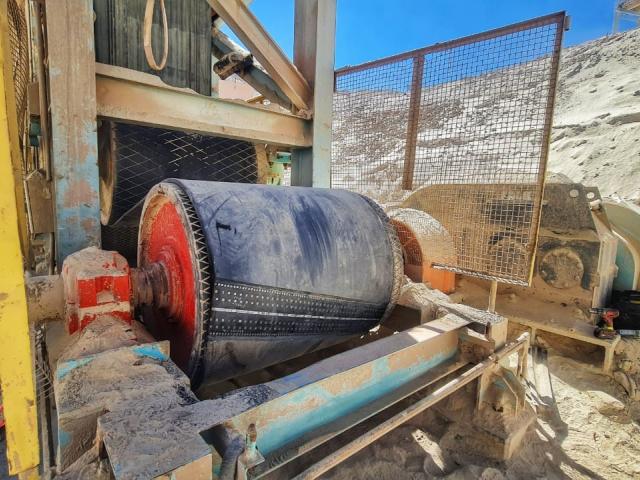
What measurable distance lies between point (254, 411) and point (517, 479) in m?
1.91

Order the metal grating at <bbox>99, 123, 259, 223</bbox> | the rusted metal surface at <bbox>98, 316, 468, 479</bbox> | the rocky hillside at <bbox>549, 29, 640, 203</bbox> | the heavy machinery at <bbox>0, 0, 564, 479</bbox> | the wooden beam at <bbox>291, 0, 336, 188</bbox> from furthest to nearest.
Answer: the rocky hillside at <bbox>549, 29, 640, 203</bbox> < the wooden beam at <bbox>291, 0, 336, 188</bbox> < the metal grating at <bbox>99, 123, 259, 223</bbox> < the heavy machinery at <bbox>0, 0, 564, 479</bbox> < the rusted metal surface at <bbox>98, 316, 468, 479</bbox>

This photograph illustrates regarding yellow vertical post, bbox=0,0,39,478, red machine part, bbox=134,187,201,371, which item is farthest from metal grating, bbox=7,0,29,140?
yellow vertical post, bbox=0,0,39,478

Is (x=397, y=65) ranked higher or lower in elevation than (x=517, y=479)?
higher

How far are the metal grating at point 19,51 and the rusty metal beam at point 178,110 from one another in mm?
1276

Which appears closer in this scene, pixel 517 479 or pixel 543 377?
pixel 517 479

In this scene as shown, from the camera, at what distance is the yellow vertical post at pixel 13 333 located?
944 mm

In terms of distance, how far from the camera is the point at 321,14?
3.43 metres

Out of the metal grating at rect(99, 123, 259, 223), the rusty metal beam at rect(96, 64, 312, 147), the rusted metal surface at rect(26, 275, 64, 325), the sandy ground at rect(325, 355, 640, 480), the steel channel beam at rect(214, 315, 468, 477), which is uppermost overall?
the rusty metal beam at rect(96, 64, 312, 147)

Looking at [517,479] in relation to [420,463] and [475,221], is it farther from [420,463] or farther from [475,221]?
[475,221]

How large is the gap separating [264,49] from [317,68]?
0.53 metres

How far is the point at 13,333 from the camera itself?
104cm

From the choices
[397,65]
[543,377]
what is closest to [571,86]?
[397,65]

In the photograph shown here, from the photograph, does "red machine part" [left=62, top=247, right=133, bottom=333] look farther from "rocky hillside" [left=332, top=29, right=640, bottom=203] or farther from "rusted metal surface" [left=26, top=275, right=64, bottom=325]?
"rocky hillside" [left=332, top=29, right=640, bottom=203]

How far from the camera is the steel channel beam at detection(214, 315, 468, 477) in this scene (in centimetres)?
141
